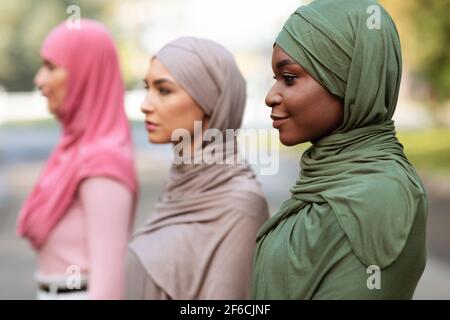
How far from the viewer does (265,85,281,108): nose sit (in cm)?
233

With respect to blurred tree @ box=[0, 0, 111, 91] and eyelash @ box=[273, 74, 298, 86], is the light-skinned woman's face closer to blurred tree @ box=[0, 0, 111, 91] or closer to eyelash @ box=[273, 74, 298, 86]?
eyelash @ box=[273, 74, 298, 86]

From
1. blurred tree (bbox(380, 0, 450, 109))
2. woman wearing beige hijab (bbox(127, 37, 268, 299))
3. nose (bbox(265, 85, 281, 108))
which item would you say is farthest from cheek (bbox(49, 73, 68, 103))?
blurred tree (bbox(380, 0, 450, 109))

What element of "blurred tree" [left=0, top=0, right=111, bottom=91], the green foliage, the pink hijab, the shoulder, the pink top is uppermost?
"blurred tree" [left=0, top=0, right=111, bottom=91]

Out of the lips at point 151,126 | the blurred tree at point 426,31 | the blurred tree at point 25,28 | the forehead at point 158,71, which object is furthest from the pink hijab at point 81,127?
the blurred tree at point 25,28

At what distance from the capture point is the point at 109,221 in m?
3.67

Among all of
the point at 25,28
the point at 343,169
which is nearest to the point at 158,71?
the point at 343,169

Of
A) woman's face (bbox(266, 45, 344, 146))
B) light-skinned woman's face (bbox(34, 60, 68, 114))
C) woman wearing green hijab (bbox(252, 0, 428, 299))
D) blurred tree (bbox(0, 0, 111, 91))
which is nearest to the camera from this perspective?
woman wearing green hijab (bbox(252, 0, 428, 299))

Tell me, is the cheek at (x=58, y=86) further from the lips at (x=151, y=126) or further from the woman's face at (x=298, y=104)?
the woman's face at (x=298, y=104)

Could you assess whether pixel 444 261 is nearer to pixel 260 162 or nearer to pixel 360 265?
pixel 260 162

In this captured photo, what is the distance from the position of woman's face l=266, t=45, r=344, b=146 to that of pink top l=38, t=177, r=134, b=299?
152cm

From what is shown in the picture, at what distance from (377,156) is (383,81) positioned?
0.20 m

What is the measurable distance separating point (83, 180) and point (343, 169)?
1869 mm

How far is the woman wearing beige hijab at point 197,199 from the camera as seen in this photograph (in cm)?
297

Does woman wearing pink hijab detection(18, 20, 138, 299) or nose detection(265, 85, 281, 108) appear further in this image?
woman wearing pink hijab detection(18, 20, 138, 299)
